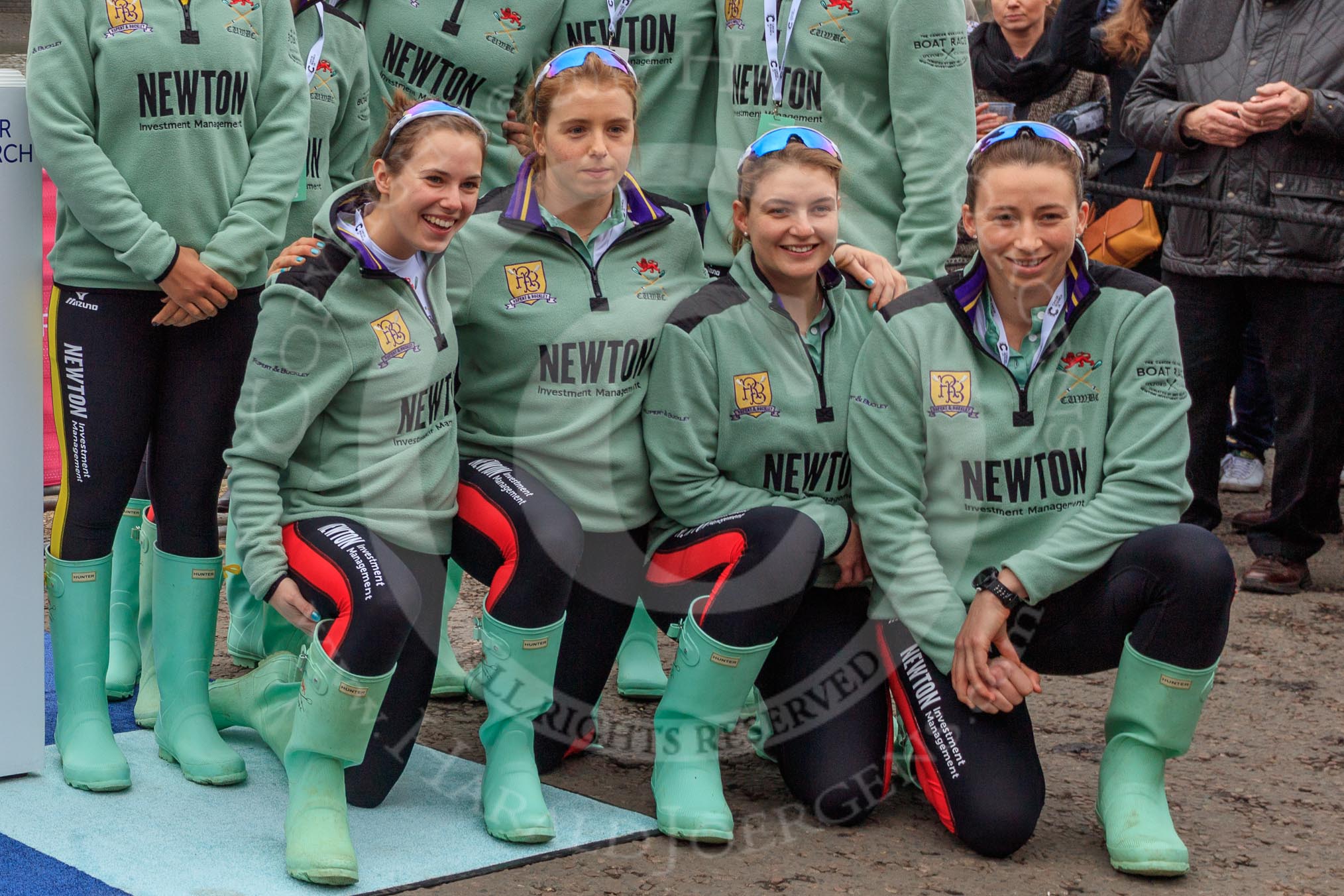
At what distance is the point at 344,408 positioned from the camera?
3.12 m

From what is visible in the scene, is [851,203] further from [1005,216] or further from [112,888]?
[112,888]

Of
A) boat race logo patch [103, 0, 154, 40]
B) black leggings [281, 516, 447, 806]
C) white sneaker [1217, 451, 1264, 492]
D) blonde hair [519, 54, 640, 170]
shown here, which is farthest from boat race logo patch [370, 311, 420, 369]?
white sneaker [1217, 451, 1264, 492]

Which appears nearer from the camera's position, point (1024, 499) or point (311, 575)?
point (311, 575)

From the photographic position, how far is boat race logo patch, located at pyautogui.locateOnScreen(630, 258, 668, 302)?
3.46 metres

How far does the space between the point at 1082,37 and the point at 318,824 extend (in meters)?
4.11

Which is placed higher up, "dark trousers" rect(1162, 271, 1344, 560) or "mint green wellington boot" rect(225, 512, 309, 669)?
"dark trousers" rect(1162, 271, 1344, 560)

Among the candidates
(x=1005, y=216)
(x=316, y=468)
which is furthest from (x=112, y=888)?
(x=1005, y=216)

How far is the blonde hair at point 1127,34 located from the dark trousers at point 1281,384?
0.87m

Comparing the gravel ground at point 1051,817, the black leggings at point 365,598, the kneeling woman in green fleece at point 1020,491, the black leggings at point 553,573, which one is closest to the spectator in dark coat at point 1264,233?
the gravel ground at point 1051,817

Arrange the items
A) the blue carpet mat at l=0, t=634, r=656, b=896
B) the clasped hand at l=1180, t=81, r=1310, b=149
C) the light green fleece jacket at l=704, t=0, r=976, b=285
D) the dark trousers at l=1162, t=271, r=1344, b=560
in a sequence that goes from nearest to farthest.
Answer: the blue carpet mat at l=0, t=634, r=656, b=896 → the light green fleece jacket at l=704, t=0, r=976, b=285 → the clasped hand at l=1180, t=81, r=1310, b=149 → the dark trousers at l=1162, t=271, r=1344, b=560

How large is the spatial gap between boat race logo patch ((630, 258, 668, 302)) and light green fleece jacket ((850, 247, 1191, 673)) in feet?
1.71

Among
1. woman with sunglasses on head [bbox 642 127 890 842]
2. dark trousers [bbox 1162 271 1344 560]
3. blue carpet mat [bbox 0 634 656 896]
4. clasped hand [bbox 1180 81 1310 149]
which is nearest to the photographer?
blue carpet mat [bbox 0 634 656 896]

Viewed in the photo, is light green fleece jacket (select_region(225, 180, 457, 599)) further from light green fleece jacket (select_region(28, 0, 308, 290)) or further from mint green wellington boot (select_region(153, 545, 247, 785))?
mint green wellington boot (select_region(153, 545, 247, 785))

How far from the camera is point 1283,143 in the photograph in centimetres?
485
